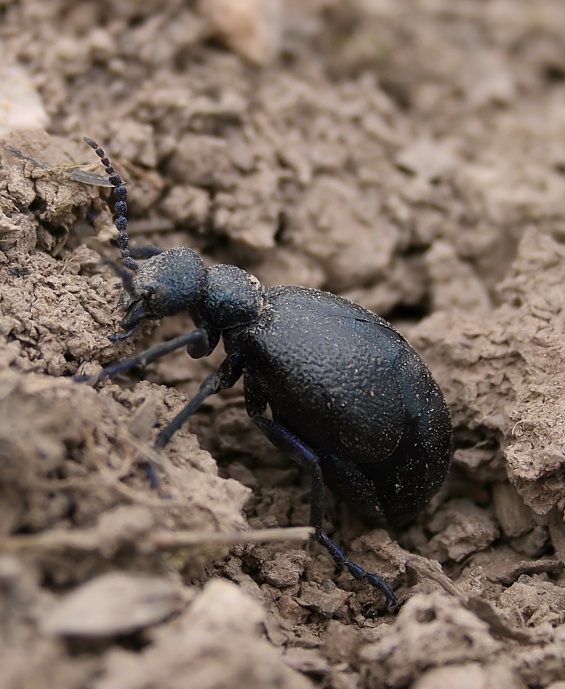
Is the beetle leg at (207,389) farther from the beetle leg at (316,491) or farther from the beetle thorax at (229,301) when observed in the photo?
the beetle leg at (316,491)

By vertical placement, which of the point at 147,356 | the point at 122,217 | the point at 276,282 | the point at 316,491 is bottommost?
the point at 316,491

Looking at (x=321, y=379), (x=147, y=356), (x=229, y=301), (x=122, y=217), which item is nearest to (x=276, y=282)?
(x=229, y=301)

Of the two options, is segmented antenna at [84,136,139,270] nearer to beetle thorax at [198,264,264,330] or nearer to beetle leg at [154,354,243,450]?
beetle thorax at [198,264,264,330]

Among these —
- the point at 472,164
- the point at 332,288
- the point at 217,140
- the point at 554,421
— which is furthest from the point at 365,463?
the point at 472,164

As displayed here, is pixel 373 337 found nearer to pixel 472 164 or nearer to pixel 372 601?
pixel 372 601

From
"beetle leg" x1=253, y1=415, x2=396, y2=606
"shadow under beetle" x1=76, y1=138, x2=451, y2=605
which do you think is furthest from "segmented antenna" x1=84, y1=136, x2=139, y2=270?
"beetle leg" x1=253, y1=415, x2=396, y2=606

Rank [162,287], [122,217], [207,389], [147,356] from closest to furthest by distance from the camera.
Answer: [147,356] → [207,389] → [162,287] → [122,217]

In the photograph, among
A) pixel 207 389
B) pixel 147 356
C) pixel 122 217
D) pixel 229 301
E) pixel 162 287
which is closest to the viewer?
pixel 147 356

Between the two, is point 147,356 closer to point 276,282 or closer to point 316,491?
point 316,491
